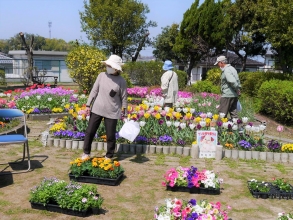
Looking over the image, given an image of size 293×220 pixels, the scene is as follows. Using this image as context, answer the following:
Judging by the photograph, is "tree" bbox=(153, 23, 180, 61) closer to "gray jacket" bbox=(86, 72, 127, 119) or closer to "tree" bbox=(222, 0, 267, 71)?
"tree" bbox=(222, 0, 267, 71)

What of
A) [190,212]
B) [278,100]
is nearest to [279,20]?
[278,100]

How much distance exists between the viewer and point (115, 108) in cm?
577

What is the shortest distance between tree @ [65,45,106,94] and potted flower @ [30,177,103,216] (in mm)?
10544

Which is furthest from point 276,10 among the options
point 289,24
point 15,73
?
point 15,73

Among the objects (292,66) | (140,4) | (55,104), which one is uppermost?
(140,4)

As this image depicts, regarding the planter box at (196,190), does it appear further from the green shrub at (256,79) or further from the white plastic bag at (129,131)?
the green shrub at (256,79)

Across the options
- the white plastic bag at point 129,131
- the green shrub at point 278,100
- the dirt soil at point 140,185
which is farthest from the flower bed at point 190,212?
the green shrub at point 278,100

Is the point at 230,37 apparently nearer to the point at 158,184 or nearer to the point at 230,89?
the point at 230,89

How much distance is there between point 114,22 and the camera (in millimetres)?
29734

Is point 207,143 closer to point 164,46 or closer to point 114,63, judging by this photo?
point 114,63

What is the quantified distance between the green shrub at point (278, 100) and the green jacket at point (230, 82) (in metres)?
3.11

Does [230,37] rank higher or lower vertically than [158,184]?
higher

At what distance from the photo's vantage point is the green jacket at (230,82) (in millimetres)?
7488

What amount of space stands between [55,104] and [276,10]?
25.6 ft
